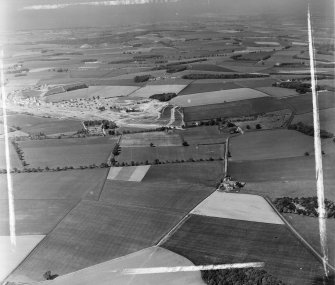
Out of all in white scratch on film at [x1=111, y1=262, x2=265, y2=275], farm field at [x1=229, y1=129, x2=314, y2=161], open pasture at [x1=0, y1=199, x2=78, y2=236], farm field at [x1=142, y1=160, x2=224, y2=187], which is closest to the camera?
white scratch on film at [x1=111, y1=262, x2=265, y2=275]

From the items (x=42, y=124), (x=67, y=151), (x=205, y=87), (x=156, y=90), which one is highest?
(x=67, y=151)

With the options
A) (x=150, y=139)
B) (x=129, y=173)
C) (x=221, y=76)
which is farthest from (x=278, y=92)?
(x=129, y=173)

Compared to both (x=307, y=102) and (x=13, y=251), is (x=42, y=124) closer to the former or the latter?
(x=307, y=102)

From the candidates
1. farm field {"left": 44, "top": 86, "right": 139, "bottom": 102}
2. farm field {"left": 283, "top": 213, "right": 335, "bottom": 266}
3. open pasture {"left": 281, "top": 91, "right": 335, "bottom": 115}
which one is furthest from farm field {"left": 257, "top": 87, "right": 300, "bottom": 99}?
farm field {"left": 283, "top": 213, "right": 335, "bottom": 266}

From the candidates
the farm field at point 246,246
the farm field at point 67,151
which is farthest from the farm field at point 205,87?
the farm field at point 246,246

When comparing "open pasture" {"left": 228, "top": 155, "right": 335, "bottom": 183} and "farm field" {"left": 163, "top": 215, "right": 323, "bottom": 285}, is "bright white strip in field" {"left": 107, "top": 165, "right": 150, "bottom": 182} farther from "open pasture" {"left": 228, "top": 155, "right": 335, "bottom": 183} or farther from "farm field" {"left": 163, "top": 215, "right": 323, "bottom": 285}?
"farm field" {"left": 163, "top": 215, "right": 323, "bottom": 285}

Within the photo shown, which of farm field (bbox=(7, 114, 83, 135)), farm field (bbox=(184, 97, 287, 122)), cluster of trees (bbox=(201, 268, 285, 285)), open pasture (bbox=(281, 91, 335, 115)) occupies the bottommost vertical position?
farm field (bbox=(7, 114, 83, 135))
